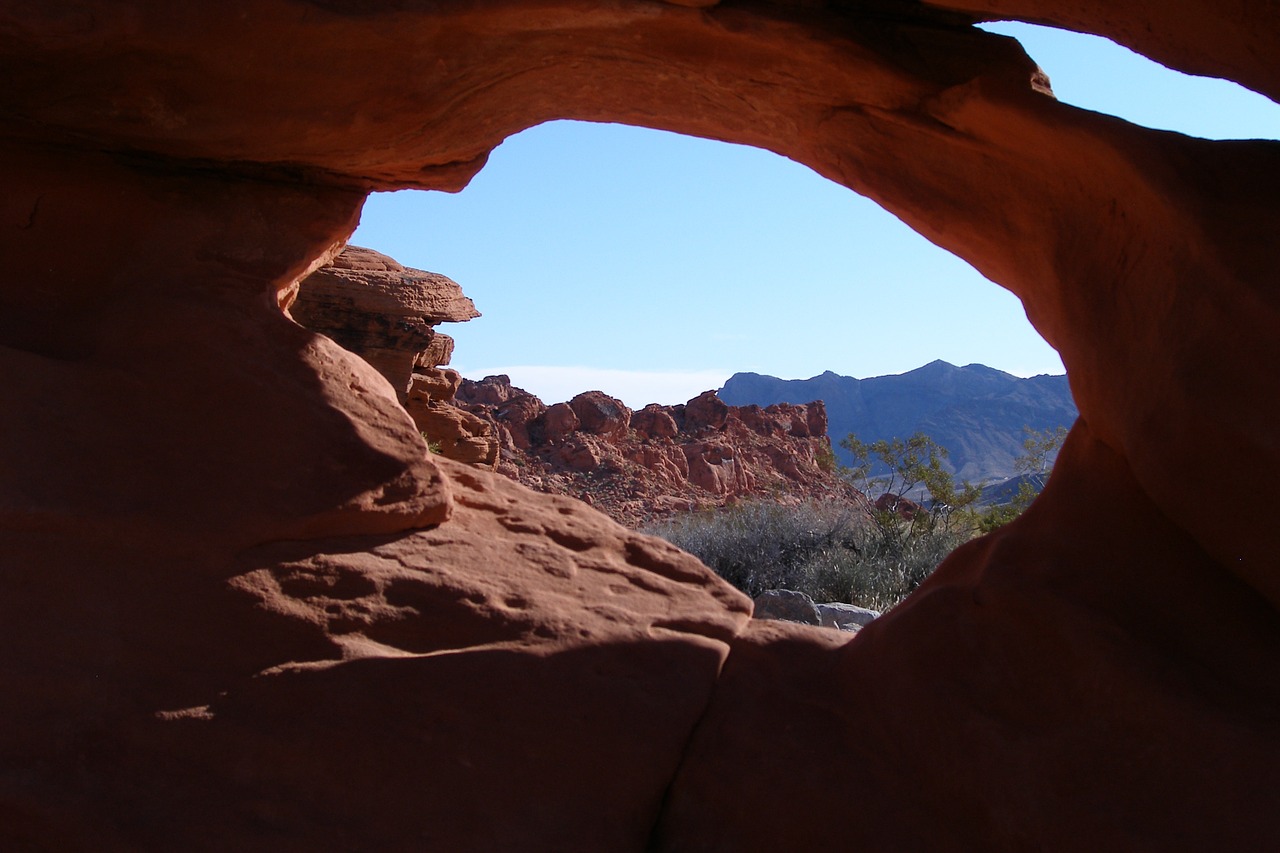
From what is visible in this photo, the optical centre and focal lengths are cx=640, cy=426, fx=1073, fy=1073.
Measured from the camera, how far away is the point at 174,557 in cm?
341

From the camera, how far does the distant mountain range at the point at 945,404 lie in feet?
185

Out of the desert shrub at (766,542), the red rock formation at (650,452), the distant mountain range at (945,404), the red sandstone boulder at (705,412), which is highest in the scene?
the distant mountain range at (945,404)

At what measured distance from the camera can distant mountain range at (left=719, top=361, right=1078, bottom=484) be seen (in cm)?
5653

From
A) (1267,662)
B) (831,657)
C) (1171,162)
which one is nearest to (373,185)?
(831,657)

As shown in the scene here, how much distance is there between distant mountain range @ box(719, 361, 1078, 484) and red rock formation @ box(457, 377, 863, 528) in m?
25.1

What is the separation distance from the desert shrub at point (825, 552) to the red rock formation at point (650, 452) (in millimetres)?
5599

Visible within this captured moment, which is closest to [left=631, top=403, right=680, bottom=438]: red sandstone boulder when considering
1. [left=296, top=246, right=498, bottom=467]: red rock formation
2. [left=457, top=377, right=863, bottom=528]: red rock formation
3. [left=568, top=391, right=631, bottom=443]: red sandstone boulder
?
[left=457, top=377, right=863, bottom=528]: red rock formation

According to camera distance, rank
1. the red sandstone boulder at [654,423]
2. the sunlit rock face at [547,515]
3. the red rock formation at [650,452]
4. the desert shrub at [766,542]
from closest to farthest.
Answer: the sunlit rock face at [547,515] → the desert shrub at [766,542] → the red rock formation at [650,452] → the red sandstone boulder at [654,423]

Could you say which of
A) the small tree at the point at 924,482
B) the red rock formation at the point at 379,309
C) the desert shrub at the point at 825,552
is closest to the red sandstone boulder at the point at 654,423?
the small tree at the point at 924,482

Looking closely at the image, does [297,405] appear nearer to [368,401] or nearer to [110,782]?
[368,401]

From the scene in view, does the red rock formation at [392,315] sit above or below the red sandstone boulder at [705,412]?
below

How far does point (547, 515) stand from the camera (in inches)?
182

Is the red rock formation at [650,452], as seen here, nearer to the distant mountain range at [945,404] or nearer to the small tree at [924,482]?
the small tree at [924,482]

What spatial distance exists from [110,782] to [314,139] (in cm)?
247
